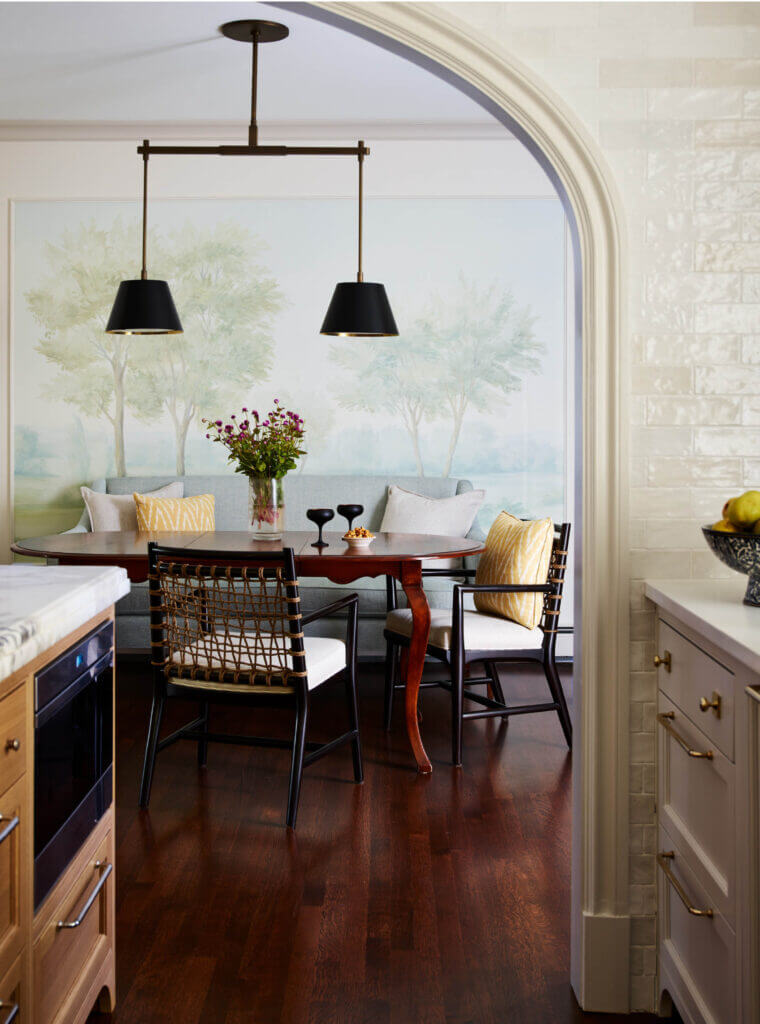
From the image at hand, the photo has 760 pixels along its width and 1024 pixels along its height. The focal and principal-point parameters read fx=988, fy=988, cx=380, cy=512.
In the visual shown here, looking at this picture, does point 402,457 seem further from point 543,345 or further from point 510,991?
point 510,991

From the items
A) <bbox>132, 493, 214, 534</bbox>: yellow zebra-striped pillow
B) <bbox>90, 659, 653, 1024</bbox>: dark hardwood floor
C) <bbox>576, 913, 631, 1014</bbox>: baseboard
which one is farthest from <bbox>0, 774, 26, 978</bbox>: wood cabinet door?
<bbox>132, 493, 214, 534</bbox>: yellow zebra-striped pillow

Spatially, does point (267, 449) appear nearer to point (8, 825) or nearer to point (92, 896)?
point (92, 896)

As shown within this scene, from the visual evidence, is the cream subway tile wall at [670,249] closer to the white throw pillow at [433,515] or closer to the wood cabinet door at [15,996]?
the wood cabinet door at [15,996]

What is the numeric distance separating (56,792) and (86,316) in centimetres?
453

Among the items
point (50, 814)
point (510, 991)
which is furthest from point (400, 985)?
point (50, 814)

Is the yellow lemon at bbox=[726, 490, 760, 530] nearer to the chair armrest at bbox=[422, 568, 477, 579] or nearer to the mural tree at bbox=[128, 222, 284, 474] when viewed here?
Result: the chair armrest at bbox=[422, 568, 477, 579]

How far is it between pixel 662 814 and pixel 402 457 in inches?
154

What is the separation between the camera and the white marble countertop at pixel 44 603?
1.36 meters

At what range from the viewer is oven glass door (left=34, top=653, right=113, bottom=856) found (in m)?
1.54

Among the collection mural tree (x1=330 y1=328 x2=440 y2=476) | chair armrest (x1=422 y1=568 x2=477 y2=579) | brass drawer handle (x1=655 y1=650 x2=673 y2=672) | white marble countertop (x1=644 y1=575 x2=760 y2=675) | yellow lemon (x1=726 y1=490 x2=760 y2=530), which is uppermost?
mural tree (x1=330 y1=328 x2=440 y2=476)

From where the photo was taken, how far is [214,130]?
566 centimetres

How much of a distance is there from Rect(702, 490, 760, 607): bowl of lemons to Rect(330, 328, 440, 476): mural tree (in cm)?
399

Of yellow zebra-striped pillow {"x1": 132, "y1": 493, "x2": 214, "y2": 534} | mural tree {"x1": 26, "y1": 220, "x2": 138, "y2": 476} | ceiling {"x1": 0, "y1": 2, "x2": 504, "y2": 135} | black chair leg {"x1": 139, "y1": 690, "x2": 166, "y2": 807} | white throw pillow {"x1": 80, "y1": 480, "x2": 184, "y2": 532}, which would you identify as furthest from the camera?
mural tree {"x1": 26, "y1": 220, "x2": 138, "y2": 476}

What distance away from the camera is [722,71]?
2.04 m
